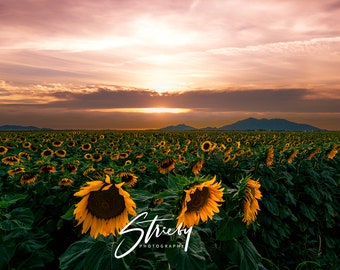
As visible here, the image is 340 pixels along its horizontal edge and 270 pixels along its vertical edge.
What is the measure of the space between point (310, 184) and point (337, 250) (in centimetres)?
175

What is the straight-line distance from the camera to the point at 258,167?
7238 millimetres

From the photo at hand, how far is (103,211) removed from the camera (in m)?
2.45

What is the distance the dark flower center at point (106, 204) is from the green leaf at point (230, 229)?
695mm

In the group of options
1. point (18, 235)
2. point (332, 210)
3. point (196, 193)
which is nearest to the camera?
point (196, 193)

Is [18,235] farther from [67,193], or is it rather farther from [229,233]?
[229,233]

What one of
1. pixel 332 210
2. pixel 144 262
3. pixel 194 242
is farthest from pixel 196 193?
pixel 332 210

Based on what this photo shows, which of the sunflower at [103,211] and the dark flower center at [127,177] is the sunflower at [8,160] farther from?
the sunflower at [103,211]

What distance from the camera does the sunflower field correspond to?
2.40 metres

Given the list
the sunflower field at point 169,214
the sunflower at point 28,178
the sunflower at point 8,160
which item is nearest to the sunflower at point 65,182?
the sunflower field at point 169,214

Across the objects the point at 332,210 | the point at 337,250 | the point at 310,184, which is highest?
the point at 310,184

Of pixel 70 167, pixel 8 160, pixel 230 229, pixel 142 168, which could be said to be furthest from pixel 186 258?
pixel 8 160

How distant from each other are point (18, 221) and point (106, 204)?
94cm

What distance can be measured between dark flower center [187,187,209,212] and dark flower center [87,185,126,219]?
0.44 metres

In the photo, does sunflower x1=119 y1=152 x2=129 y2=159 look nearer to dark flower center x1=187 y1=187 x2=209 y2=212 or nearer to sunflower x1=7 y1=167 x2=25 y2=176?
sunflower x1=7 y1=167 x2=25 y2=176
